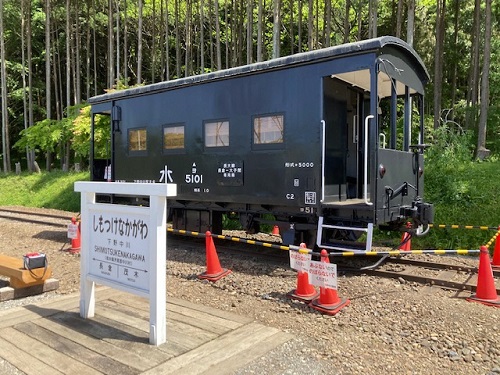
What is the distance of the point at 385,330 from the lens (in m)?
4.55

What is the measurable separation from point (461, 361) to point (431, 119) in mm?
19368

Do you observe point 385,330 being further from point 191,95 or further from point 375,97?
point 191,95

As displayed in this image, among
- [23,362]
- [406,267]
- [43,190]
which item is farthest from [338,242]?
[43,190]

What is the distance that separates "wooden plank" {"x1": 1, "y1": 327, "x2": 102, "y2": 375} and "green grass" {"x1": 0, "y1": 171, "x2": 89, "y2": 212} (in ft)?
49.1

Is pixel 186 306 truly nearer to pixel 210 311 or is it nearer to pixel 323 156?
pixel 210 311

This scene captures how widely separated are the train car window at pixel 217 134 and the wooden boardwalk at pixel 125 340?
155 inches

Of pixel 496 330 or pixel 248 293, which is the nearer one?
pixel 496 330

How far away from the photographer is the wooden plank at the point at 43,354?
3.40m

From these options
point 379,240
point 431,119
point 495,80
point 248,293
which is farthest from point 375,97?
point 495,80

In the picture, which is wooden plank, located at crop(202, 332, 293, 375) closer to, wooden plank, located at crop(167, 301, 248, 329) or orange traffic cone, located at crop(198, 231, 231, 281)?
wooden plank, located at crop(167, 301, 248, 329)

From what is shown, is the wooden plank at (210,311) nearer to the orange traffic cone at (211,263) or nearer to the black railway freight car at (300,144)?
the orange traffic cone at (211,263)

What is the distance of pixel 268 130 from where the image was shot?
7.67 meters

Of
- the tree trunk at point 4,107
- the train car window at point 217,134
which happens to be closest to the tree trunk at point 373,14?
the train car window at point 217,134

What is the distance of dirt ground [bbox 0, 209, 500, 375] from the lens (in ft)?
12.3
